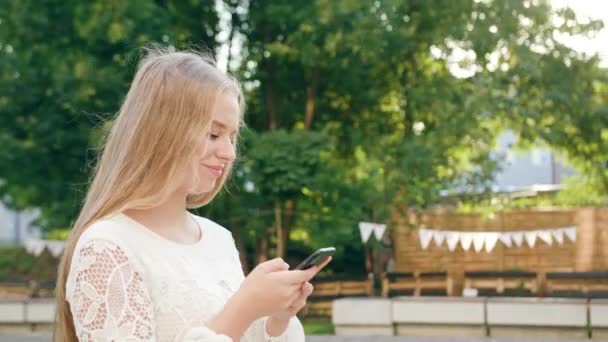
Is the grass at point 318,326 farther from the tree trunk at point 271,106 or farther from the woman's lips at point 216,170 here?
the woman's lips at point 216,170

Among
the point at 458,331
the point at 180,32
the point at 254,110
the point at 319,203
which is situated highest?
the point at 180,32

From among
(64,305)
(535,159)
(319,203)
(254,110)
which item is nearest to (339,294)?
(319,203)

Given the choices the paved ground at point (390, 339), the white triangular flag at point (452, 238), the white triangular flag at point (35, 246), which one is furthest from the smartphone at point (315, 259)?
the white triangular flag at point (35, 246)

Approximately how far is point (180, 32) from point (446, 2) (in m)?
5.17

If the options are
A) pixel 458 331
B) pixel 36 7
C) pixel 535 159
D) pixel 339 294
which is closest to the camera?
pixel 458 331

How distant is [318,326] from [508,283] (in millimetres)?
3689

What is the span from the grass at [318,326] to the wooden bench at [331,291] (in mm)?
234

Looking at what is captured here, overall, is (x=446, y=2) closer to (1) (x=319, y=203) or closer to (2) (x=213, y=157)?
(1) (x=319, y=203)

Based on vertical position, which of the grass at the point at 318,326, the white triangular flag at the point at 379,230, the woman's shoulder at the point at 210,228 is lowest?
the grass at the point at 318,326

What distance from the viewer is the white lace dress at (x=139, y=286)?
1641 millimetres

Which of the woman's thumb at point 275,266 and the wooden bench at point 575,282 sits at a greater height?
the woman's thumb at point 275,266

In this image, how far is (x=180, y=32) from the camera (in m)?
19.3

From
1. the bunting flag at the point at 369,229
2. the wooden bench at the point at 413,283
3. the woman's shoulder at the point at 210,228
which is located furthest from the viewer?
the wooden bench at the point at 413,283

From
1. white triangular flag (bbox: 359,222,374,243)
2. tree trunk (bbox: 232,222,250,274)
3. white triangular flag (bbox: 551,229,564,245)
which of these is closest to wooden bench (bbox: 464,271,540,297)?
white triangular flag (bbox: 551,229,564,245)
